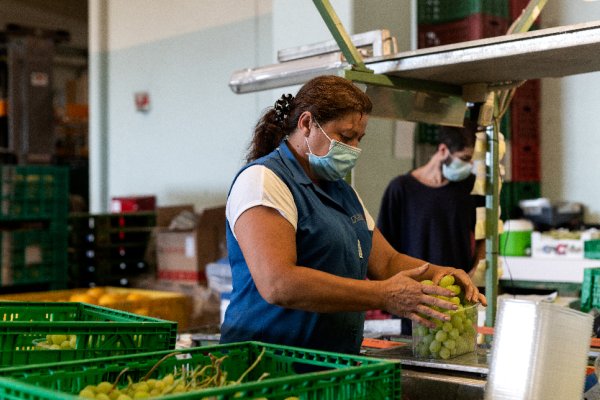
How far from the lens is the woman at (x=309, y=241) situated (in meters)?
1.91

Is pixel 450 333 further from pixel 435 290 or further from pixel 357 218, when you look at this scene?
pixel 357 218

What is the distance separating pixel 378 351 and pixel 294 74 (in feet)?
3.81

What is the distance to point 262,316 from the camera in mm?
2068

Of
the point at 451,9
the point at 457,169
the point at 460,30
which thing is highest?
the point at 451,9

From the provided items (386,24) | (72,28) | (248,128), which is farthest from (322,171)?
(72,28)

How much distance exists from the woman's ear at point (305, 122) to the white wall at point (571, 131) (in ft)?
13.2

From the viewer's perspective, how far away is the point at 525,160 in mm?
5715

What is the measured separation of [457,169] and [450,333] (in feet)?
6.88

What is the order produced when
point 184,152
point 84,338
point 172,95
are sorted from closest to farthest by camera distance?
point 84,338
point 184,152
point 172,95

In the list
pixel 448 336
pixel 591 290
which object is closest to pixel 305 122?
pixel 448 336

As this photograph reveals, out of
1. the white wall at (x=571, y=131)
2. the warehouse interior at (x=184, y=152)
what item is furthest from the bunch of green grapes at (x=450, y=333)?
the white wall at (x=571, y=131)

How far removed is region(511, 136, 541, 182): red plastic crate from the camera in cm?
562

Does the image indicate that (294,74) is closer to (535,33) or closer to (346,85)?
(346,85)

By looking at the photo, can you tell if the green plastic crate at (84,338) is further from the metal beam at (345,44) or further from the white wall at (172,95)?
the white wall at (172,95)
